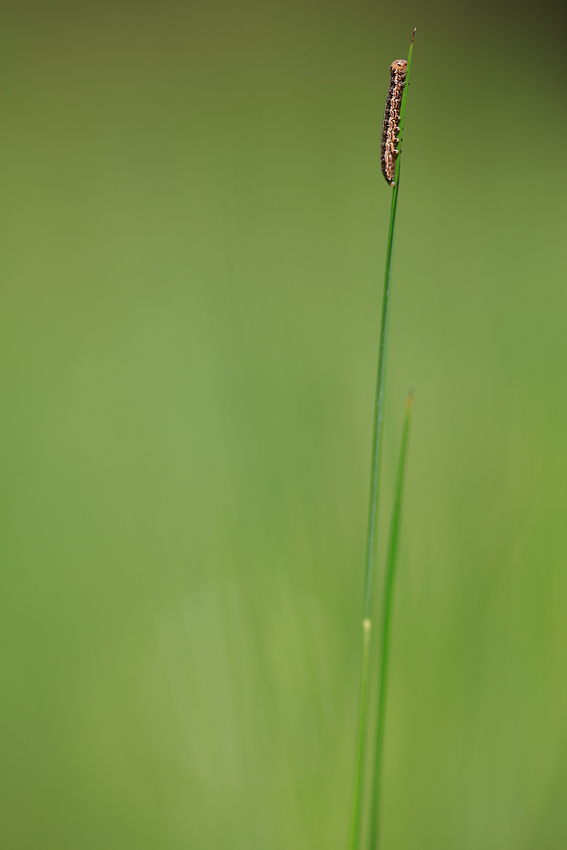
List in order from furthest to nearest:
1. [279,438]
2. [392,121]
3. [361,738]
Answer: [279,438] < [392,121] < [361,738]

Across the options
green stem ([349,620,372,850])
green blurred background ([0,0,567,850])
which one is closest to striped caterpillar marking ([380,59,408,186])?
green blurred background ([0,0,567,850])

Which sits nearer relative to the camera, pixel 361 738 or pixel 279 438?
pixel 361 738

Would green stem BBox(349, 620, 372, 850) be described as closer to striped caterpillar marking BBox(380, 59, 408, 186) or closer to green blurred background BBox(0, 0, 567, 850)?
green blurred background BBox(0, 0, 567, 850)

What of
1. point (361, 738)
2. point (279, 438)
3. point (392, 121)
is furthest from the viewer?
point (279, 438)

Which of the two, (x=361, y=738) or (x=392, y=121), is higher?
(x=392, y=121)

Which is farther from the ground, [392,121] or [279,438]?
[392,121]

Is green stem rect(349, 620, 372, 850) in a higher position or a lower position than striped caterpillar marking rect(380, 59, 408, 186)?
lower
